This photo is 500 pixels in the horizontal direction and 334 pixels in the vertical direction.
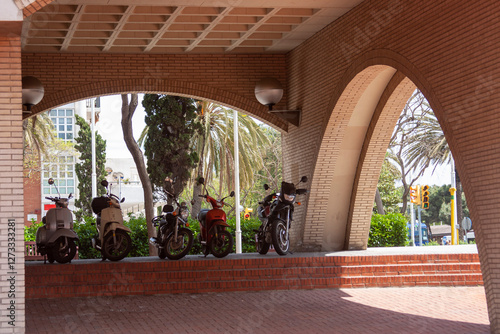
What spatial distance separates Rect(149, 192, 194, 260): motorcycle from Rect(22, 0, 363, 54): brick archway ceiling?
335cm

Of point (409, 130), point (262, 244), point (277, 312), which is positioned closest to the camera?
point (277, 312)

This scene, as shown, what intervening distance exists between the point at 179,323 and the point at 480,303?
4.25m

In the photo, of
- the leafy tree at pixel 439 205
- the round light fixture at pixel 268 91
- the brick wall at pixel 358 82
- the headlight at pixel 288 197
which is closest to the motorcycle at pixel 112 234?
the headlight at pixel 288 197

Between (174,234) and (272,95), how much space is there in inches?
151

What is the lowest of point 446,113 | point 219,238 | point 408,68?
point 219,238

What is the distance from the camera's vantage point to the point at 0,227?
6.77 meters

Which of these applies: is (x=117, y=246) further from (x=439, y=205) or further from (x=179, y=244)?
(x=439, y=205)

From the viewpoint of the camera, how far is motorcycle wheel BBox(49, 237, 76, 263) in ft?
41.0

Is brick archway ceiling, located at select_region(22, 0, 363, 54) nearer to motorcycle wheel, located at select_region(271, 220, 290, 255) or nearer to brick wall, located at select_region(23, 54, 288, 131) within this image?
brick wall, located at select_region(23, 54, 288, 131)

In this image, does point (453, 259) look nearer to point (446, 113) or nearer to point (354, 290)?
point (354, 290)

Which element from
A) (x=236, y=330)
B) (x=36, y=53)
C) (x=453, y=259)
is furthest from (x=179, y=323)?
(x=36, y=53)

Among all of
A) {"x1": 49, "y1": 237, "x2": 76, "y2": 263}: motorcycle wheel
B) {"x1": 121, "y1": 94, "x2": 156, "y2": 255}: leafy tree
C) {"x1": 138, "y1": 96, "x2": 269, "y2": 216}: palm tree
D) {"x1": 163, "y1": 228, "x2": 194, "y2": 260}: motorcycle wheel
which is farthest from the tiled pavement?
{"x1": 138, "y1": 96, "x2": 269, "y2": 216}: palm tree

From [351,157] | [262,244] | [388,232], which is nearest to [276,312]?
[262,244]

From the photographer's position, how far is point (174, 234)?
1274 cm
